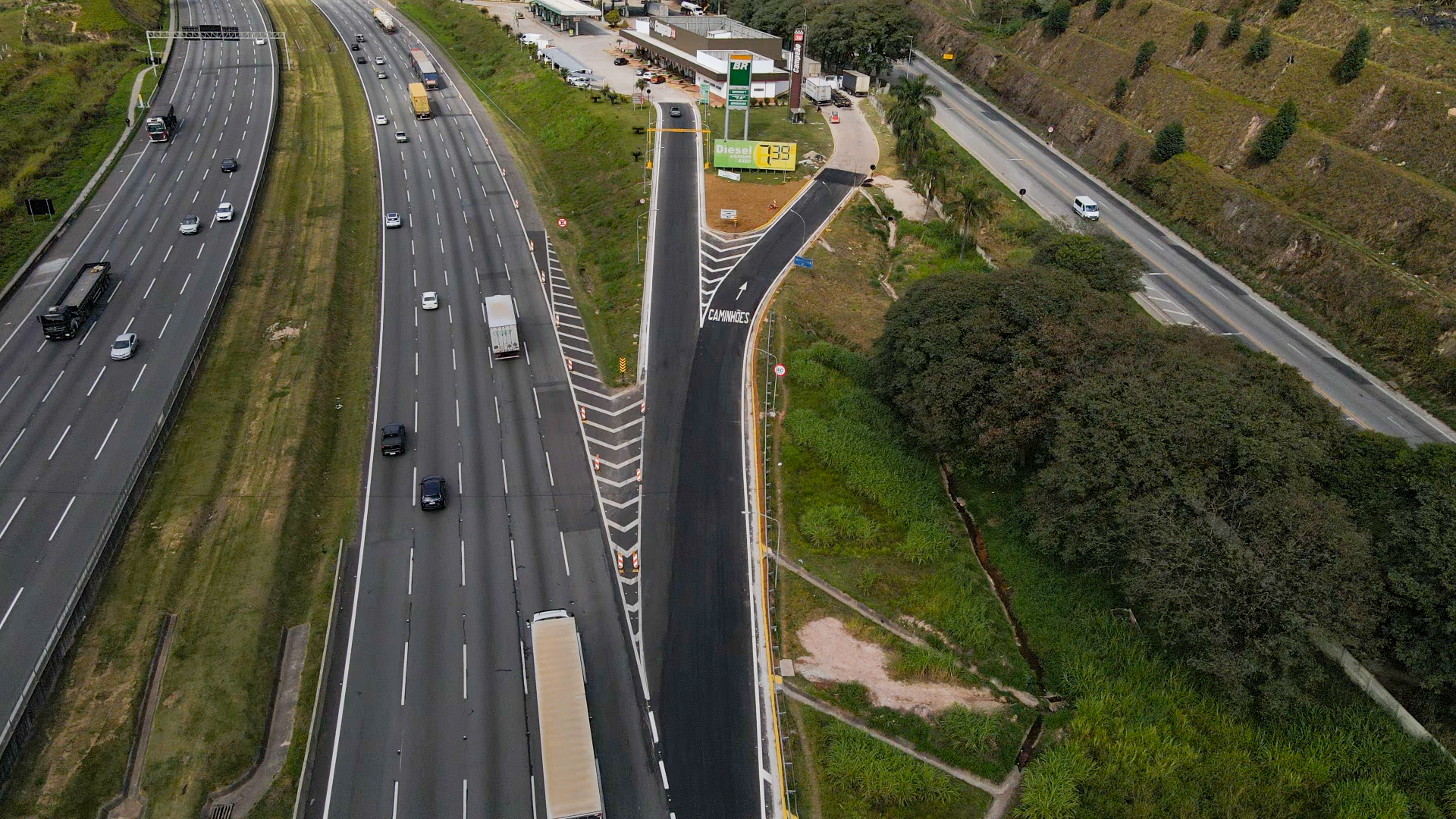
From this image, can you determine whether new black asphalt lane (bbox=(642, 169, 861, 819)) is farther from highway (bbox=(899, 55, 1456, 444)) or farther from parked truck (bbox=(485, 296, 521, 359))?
highway (bbox=(899, 55, 1456, 444))

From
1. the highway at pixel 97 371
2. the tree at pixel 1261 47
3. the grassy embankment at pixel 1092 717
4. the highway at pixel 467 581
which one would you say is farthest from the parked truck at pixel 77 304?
the tree at pixel 1261 47

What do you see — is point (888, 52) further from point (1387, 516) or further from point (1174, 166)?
point (1387, 516)

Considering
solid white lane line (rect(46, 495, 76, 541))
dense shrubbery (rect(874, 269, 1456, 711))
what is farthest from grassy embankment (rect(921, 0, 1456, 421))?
solid white lane line (rect(46, 495, 76, 541))

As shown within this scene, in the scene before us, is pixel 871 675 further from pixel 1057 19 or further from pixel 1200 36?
pixel 1057 19

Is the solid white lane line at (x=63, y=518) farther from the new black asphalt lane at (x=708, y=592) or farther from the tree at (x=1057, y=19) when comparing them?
the tree at (x=1057, y=19)

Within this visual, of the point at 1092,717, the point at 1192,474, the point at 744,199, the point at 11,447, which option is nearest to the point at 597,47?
the point at 744,199

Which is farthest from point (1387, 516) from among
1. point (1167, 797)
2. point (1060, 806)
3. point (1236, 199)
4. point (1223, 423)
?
point (1236, 199)
